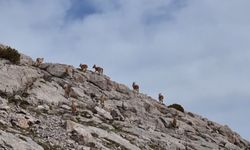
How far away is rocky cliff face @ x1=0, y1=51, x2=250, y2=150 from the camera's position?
1093 inches

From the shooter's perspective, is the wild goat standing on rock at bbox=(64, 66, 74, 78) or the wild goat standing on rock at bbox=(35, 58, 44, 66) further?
the wild goat standing on rock at bbox=(35, 58, 44, 66)

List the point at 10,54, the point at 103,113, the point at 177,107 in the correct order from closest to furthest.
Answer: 1. the point at 103,113
2. the point at 10,54
3. the point at 177,107

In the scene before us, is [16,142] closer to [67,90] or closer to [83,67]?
[67,90]

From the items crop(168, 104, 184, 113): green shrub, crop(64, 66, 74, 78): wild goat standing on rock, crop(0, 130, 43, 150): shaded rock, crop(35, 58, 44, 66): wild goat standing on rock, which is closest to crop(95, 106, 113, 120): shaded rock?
crop(64, 66, 74, 78): wild goat standing on rock

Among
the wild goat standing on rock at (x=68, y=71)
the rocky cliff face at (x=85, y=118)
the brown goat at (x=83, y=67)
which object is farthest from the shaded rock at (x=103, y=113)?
the brown goat at (x=83, y=67)

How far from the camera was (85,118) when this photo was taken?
34.7m

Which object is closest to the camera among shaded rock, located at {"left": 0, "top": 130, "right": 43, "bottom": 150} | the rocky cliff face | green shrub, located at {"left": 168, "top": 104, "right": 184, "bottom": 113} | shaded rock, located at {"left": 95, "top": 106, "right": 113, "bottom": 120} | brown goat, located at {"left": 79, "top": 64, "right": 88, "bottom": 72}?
shaded rock, located at {"left": 0, "top": 130, "right": 43, "bottom": 150}

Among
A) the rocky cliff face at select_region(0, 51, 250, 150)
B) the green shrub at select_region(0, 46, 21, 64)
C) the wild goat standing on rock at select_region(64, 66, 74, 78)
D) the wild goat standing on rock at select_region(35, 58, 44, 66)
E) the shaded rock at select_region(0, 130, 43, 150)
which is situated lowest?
the shaded rock at select_region(0, 130, 43, 150)

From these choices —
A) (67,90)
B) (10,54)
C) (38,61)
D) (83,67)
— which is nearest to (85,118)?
(67,90)

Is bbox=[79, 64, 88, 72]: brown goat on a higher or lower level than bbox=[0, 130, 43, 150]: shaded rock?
higher

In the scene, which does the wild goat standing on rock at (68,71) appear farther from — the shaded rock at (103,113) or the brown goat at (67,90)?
the shaded rock at (103,113)

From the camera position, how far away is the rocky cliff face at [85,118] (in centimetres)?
2775

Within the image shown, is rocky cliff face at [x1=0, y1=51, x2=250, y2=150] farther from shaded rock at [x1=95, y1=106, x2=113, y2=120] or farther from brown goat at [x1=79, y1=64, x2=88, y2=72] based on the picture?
brown goat at [x1=79, y1=64, x2=88, y2=72]

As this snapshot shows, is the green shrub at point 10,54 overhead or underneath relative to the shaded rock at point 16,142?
overhead
